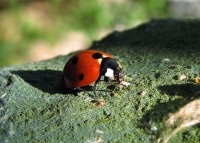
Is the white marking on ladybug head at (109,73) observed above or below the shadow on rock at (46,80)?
above

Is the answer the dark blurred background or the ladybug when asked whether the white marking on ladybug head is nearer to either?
the ladybug

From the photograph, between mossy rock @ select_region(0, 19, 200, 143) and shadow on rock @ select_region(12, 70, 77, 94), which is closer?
mossy rock @ select_region(0, 19, 200, 143)

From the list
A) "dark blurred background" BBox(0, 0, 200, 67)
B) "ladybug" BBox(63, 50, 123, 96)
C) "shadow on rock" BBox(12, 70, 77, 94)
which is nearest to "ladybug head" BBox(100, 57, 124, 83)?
"ladybug" BBox(63, 50, 123, 96)

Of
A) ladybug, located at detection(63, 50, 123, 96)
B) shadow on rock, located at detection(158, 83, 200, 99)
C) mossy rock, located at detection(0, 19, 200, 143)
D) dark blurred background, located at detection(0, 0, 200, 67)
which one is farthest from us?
dark blurred background, located at detection(0, 0, 200, 67)

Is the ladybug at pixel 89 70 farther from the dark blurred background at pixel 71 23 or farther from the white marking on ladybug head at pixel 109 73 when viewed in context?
the dark blurred background at pixel 71 23

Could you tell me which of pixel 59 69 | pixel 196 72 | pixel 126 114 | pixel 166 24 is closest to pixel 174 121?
pixel 126 114

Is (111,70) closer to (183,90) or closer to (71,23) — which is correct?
(183,90)

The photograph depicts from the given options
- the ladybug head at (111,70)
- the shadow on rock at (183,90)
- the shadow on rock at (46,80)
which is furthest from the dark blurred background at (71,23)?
the shadow on rock at (183,90)
